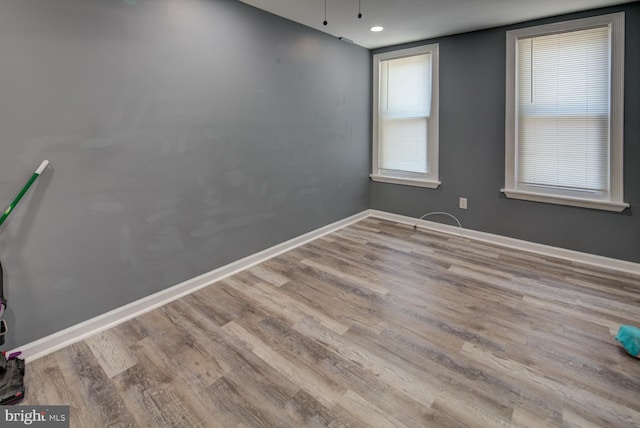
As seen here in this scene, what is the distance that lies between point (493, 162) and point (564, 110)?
79 centimetres

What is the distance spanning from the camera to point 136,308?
253 centimetres

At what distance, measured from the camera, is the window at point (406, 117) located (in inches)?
169

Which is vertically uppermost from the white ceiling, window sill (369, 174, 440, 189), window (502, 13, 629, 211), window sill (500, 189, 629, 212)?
the white ceiling

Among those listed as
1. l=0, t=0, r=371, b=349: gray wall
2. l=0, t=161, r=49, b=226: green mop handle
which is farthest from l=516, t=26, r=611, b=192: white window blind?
l=0, t=161, r=49, b=226: green mop handle

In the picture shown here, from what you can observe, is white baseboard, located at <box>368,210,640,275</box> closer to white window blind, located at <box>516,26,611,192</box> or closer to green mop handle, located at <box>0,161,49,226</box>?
white window blind, located at <box>516,26,611,192</box>

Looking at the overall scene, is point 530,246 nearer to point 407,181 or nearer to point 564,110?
point 564,110

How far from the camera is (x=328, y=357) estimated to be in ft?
6.73

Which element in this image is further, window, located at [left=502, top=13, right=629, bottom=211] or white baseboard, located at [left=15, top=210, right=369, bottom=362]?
window, located at [left=502, top=13, right=629, bottom=211]

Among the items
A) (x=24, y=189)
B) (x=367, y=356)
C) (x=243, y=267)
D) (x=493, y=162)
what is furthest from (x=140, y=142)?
(x=493, y=162)

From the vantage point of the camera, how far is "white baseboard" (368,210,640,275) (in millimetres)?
3270

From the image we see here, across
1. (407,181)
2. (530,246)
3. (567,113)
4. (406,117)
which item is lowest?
(530,246)

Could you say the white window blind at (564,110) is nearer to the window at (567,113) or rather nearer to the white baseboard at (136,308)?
the window at (567,113)

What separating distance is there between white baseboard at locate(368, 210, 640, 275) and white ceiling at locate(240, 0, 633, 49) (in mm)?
2224

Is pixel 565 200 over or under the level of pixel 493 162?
under
